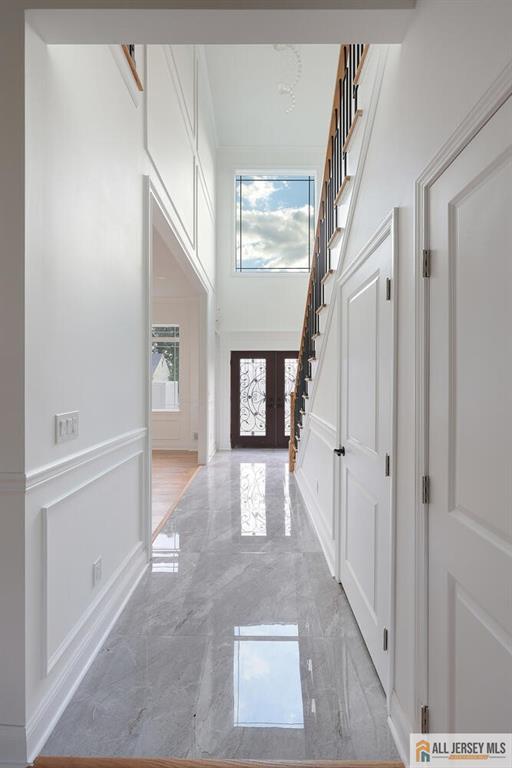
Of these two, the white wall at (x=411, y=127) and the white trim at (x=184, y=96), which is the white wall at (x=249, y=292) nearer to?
the white trim at (x=184, y=96)

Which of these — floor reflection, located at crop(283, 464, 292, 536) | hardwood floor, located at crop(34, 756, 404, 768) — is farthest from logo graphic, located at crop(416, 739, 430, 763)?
floor reflection, located at crop(283, 464, 292, 536)

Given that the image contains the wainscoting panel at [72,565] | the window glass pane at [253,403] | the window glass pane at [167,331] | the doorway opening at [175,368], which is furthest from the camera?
the window glass pane at [253,403]

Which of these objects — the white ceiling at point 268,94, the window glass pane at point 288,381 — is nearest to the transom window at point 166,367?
the window glass pane at point 288,381

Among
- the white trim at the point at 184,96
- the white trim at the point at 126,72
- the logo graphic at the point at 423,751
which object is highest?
the white trim at the point at 184,96

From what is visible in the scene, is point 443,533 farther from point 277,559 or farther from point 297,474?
point 297,474

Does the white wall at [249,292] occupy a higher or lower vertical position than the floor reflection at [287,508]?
higher

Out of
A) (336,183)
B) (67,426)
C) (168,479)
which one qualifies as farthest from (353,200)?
(168,479)

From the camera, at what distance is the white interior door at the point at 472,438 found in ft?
3.31

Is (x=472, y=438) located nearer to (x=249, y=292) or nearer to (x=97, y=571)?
Answer: (x=97, y=571)

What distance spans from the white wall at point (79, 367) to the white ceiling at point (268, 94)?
3692 millimetres

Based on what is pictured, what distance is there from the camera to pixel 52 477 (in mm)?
1718

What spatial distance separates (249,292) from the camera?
8.48 m

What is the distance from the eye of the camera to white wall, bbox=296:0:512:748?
1108 millimetres

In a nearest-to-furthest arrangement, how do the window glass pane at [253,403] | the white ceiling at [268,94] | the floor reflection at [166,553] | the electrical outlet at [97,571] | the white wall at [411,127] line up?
1. the white wall at [411,127]
2. the electrical outlet at [97,571]
3. the floor reflection at [166,553]
4. the white ceiling at [268,94]
5. the window glass pane at [253,403]
